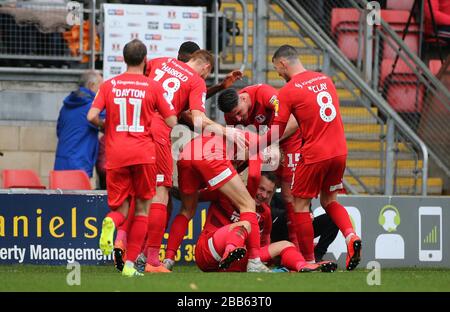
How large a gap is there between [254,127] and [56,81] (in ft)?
12.2

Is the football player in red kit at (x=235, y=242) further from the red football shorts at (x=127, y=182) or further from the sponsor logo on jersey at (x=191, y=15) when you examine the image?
the sponsor logo on jersey at (x=191, y=15)

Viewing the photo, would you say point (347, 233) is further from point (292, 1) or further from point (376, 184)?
point (292, 1)

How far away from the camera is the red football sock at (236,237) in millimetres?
11434

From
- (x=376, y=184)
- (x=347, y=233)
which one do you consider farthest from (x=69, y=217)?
(x=376, y=184)

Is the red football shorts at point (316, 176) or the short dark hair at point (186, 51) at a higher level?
the short dark hair at point (186, 51)

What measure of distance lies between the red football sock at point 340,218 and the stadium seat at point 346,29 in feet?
17.8

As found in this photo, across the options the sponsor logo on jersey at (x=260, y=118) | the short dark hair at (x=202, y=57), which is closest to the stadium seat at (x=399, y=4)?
the sponsor logo on jersey at (x=260, y=118)

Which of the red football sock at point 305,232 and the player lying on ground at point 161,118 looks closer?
the player lying on ground at point 161,118

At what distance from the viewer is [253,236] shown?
11898 millimetres

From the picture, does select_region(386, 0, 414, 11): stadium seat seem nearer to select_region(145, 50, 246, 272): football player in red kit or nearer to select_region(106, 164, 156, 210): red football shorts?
select_region(145, 50, 246, 272): football player in red kit

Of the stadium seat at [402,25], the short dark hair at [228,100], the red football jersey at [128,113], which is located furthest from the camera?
the stadium seat at [402,25]

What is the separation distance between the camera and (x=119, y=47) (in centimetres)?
1570

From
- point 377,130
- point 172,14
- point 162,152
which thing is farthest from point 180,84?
point 377,130

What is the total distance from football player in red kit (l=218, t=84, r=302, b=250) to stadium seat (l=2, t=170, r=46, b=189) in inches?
121
